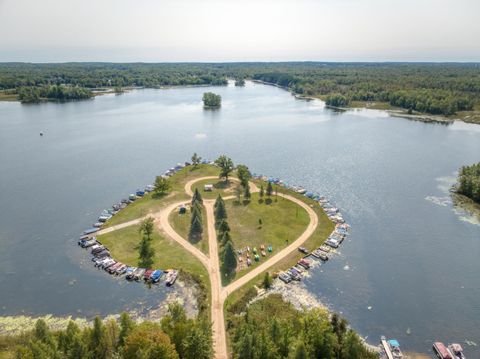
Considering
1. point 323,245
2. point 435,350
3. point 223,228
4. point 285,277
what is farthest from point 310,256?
point 435,350

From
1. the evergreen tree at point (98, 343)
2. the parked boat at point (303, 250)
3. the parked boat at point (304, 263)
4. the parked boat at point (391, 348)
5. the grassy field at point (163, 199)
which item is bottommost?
the parked boat at point (391, 348)

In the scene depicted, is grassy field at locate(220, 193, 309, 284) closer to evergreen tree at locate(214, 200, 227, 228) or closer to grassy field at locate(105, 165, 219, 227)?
evergreen tree at locate(214, 200, 227, 228)

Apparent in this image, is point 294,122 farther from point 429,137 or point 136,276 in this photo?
point 136,276

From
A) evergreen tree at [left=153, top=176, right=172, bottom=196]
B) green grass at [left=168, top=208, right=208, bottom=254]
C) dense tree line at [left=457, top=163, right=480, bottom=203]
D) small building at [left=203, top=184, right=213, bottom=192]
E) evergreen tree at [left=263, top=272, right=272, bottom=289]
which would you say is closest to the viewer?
evergreen tree at [left=263, top=272, right=272, bottom=289]

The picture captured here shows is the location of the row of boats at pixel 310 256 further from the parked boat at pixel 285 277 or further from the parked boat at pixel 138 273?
the parked boat at pixel 138 273

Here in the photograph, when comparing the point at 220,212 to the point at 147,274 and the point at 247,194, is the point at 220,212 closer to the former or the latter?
the point at 247,194

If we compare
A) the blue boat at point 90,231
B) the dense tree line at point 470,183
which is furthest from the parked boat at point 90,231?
the dense tree line at point 470,183

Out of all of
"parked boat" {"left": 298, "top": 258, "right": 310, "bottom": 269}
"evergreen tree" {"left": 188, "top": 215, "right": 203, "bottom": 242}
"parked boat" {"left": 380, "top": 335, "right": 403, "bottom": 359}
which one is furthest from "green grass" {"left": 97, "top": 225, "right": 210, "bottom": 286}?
"parked boat" {"left": 380, "top": 335, "right": 403, "bottom": 359}
